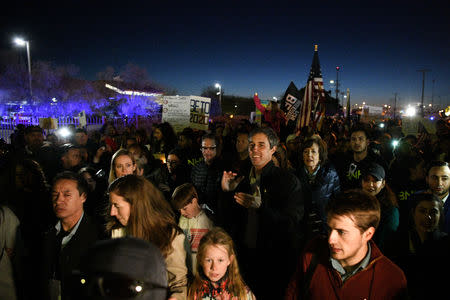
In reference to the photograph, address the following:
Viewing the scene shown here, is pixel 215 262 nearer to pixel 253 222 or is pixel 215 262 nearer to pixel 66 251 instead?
pixel 253 222

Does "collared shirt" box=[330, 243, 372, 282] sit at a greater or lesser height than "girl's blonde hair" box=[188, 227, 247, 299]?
greater

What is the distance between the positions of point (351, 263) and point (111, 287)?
175 centimetres

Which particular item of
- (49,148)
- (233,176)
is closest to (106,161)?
(49,148)

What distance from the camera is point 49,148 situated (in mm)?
6109

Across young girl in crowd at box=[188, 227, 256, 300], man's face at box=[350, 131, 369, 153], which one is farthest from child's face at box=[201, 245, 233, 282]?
man's face at box=[350, 131, 369, 153]

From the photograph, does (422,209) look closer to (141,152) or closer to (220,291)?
(220,291)

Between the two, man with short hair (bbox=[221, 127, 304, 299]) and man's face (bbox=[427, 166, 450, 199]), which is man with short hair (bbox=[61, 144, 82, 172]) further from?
man's face (bbox=[427, 166, 450, 199])

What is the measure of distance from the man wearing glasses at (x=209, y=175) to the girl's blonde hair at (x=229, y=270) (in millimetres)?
1632

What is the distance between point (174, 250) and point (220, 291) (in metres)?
0.63

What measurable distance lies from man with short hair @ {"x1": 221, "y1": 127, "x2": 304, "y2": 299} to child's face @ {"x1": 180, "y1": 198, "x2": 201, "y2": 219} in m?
0.45

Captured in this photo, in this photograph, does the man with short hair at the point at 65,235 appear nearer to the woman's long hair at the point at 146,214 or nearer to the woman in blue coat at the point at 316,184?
the woman's long hair at the point at 146,214

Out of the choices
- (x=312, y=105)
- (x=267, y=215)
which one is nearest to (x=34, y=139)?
(x=267, y=215)

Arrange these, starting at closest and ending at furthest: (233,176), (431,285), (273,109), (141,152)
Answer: (431,285), (233,176), (141,152), (273,109)

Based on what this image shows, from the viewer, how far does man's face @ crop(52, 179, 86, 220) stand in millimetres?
2824
